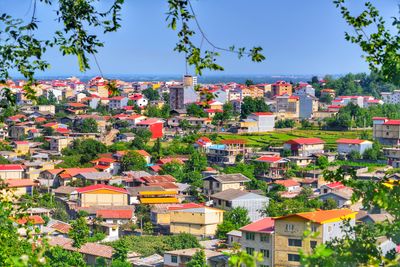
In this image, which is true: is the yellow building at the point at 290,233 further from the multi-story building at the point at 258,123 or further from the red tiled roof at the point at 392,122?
the multi-story building at the point at 258,123

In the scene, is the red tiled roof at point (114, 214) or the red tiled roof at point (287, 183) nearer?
the red tiled roof at point (114, 214)

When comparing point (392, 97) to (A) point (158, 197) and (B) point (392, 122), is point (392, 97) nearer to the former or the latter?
(B) point (392, 122)

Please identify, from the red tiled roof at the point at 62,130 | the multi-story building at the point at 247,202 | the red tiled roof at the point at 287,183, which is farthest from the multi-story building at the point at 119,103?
the multi-story building at the point at 247,202

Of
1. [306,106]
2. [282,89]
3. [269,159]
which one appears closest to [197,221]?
[269,159]

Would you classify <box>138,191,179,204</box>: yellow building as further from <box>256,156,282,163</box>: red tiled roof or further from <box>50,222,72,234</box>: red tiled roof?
<box>256,156,282,163</box>: red tiled roof

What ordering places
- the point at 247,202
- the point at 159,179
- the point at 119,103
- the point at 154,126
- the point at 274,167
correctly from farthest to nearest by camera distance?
the point at 119,103 < the point at 154,126 < the point at 274,167 < the point at 159,179 < the point at 247,202

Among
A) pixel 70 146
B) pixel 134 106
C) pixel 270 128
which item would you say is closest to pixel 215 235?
pixel 70 146
